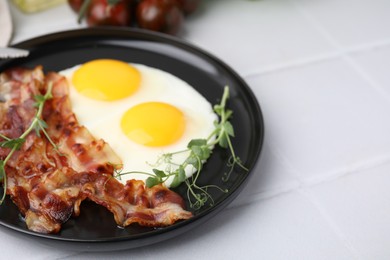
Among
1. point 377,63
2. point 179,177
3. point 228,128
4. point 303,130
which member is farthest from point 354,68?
point 179,177

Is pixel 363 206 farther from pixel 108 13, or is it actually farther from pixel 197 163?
pixel 108 13

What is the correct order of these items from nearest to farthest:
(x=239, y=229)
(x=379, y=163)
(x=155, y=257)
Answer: (x=155, y=257) → (x=239, y=229) → (x=379, y=163)

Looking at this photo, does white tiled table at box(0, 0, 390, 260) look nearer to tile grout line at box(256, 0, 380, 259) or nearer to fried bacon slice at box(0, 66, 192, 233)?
tile grout line at box(256, 0, 380, 259)

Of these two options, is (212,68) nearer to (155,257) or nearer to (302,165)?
(302,165)

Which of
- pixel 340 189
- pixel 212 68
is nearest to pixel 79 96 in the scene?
pixel 212 68

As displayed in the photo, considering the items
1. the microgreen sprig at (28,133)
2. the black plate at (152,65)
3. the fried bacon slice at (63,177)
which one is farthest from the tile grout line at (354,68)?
the microgreen sprig at (28,133)

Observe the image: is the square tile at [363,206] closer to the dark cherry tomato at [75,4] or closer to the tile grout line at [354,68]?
the tile grout line at [354,68]

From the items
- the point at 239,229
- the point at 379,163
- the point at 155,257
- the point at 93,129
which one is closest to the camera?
the point at 155,257
